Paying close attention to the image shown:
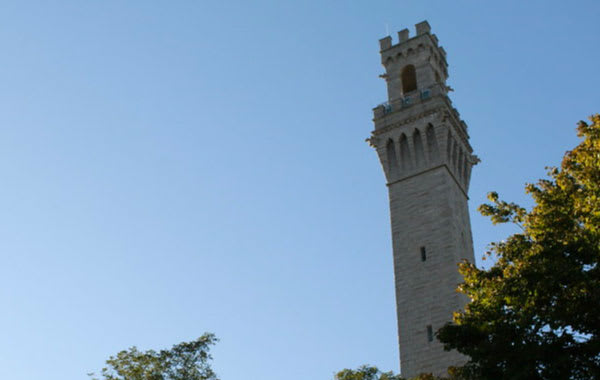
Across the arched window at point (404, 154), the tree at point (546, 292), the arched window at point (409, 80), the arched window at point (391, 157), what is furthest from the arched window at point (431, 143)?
the tree at point (546, 292)

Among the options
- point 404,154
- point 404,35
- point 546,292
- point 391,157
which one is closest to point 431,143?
point 404,154

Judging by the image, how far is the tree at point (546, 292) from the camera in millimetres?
21094

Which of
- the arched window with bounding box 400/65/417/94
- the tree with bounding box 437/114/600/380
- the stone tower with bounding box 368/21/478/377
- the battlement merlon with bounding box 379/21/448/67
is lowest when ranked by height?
the tree with bounding box 437/114/600/380

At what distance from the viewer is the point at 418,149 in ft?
159

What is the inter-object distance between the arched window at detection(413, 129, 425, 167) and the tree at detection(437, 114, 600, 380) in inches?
894

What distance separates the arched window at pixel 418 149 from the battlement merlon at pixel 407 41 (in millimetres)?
8012

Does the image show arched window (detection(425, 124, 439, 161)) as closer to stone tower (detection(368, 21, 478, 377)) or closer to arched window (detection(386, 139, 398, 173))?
stone tower (detection(368, 21, 478, 377))

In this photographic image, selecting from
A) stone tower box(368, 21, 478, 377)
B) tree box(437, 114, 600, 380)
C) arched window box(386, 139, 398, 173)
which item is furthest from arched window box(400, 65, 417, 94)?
tree box(437, 114, 600, 380)

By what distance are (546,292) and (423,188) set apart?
81.2 feet

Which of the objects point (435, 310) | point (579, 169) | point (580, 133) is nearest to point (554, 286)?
point (579, 169)

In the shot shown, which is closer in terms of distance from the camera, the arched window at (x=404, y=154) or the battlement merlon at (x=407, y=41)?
the arched window at (x=404, y=154)

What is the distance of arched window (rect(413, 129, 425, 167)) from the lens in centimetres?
4794

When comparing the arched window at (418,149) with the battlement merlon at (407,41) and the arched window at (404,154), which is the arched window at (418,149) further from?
the battlement merlon at (407,41)

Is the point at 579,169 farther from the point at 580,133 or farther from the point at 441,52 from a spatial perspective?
the point at 441,52
